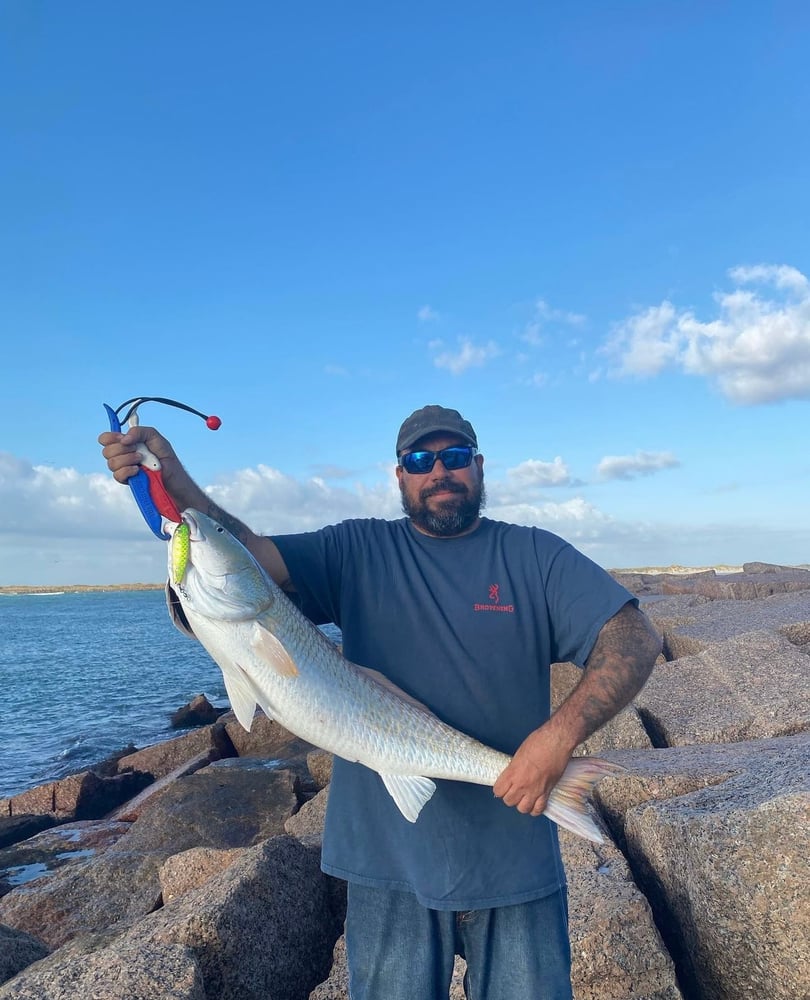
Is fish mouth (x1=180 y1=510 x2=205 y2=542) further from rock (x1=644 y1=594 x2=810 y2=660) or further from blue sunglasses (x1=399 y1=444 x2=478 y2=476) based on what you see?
rock (x1=644 y1=594 x2=810 y2=660)

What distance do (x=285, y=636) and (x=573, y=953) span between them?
223 cm

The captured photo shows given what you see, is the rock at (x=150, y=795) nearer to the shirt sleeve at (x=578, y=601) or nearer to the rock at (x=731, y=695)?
the rock at (x=731, y=695)

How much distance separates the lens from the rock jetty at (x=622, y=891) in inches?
142

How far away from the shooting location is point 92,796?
1246 cm

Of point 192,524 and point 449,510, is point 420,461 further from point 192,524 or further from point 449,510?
point 192,524

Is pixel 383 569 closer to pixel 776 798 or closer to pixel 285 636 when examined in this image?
pixel 285 636

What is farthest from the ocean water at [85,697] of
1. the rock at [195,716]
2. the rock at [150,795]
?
the rock at [150,795]

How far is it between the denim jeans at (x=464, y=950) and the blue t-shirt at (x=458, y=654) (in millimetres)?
108

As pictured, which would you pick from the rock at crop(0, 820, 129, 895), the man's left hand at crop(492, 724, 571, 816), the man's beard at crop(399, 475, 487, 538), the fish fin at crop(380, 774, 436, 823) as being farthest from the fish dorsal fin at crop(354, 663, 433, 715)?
the rock at crop(0, 820, 129, 895)

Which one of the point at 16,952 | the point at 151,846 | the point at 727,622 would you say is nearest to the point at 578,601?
the point at 16,952

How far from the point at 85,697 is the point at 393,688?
2693 centimetres

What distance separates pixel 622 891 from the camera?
4.27 meters

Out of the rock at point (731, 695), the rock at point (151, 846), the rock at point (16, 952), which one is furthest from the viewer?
the rock at point (731, 695)

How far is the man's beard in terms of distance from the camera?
369 cm
